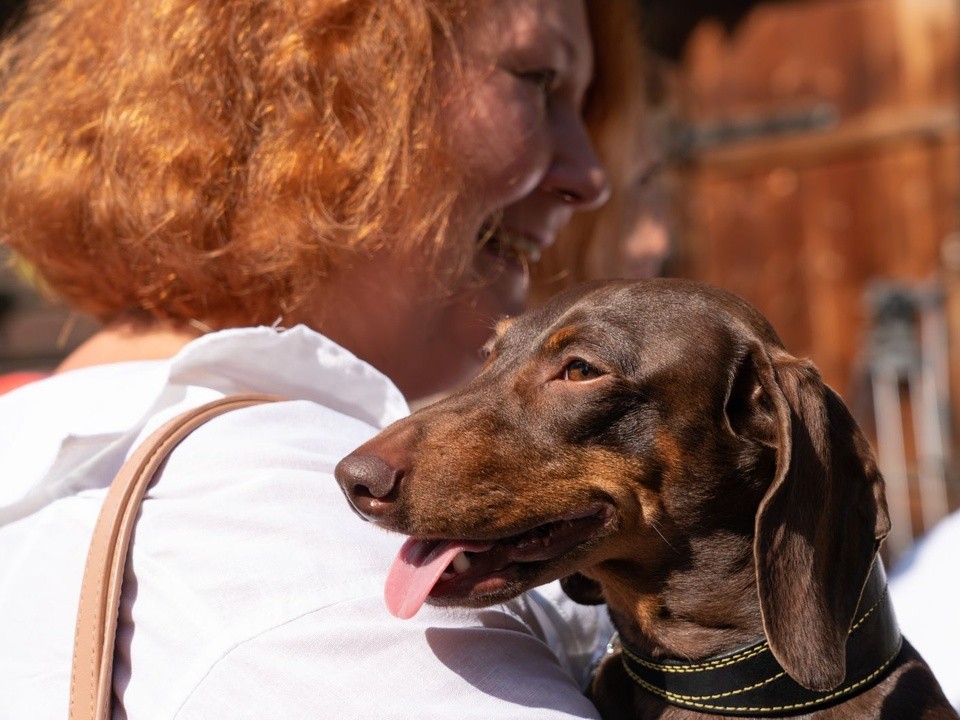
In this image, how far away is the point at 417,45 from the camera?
222cm

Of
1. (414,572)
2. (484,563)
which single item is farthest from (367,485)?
(484,563)

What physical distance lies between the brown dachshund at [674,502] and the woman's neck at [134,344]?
0.62m

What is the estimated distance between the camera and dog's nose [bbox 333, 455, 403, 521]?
5.43ft

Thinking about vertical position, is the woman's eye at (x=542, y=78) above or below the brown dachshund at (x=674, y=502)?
above

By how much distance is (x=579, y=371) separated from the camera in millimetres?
1924

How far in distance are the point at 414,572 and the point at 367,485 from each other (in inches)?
5.9

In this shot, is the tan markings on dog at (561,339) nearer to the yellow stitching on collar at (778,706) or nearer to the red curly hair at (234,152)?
the red curly hair at (234,152)

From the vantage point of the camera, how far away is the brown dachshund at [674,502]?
1738mm

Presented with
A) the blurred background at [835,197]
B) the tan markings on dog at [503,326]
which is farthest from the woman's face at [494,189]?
the blurred background at [835,197]

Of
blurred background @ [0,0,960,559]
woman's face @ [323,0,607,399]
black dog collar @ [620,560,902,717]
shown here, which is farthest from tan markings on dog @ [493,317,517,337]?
blurred background @ [0,0,960,559]

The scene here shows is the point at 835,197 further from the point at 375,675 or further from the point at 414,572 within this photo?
the point at 375,675

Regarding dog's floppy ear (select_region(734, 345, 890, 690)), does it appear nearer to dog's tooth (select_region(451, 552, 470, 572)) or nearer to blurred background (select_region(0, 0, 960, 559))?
dog's tooth (select_region(451, 552, 470, 572))

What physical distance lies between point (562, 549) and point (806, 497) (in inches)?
15.0

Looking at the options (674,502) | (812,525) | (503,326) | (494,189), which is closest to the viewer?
(812,525)
